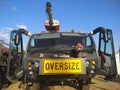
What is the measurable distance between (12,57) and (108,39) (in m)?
3.51

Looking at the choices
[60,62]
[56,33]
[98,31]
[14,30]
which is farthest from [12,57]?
[98,31]

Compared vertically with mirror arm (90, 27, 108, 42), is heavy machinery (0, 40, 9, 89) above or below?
below

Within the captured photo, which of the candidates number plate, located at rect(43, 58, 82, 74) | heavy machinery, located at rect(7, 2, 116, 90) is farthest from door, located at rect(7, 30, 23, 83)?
number plate, located at rect(43, 58, 82, 74)

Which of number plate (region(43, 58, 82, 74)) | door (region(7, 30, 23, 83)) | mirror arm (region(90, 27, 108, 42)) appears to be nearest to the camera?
number plate (region(43, 58, 82, 74))

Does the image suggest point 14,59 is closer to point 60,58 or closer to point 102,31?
point 60,58

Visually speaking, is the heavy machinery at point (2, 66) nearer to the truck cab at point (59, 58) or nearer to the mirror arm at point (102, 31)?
the truck cab at point (59, 58)

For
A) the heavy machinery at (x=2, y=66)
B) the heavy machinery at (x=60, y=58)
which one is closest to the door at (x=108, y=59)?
the heavy machinery at (x=60, y=58)

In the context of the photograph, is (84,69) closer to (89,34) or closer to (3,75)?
(89,34)

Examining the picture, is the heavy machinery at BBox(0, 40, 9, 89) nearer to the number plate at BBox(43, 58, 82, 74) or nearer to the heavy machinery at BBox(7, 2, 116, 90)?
the heavy machinery at BBox(7, 2, 116, 90)

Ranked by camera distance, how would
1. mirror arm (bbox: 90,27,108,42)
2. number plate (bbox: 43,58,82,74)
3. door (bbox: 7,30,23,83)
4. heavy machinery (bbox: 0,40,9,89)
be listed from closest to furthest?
number plate (bbox: 43,58,82,74) < mirror arm (bbox: 90,27,108,42) < door (bbox: 7,30,23,83) < heavy machinery (bbox: 0,40,9,89)

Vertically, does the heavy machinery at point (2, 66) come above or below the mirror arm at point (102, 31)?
below

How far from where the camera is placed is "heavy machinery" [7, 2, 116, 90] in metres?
7.38

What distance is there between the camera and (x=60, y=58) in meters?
7.51

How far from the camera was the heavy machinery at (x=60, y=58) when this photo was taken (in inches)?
291
